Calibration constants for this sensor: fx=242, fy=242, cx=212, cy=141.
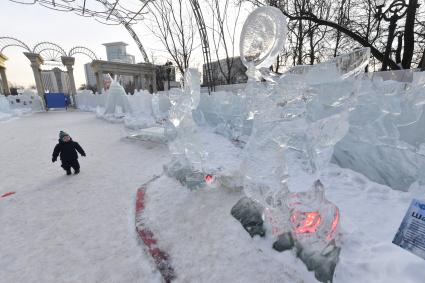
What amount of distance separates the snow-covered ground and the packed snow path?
1 centimetres

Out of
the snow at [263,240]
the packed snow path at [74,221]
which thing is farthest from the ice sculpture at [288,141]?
the packed snow path at [74,221]

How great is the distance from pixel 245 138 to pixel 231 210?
3.58m

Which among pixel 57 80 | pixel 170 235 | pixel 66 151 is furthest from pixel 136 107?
pixel 57 80

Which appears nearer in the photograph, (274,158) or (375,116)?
(274,158)

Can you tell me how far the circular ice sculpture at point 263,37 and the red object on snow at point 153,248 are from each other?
1775 mm

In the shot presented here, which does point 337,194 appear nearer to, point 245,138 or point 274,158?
point 274,158

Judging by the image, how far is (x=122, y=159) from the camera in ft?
16.8

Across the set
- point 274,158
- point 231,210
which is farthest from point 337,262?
point 231,210

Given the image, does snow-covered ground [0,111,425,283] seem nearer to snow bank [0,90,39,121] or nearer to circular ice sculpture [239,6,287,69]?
circular ice sculpture [239,6,287,69]

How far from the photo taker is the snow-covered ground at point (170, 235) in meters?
1.83

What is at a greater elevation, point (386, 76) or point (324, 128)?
point (386, 76)

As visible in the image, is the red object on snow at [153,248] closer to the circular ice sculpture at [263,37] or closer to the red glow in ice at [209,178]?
the red glow in ice at [209,178]

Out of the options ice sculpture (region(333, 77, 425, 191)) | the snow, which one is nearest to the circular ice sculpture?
the snow

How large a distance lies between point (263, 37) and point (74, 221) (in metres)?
2.76
